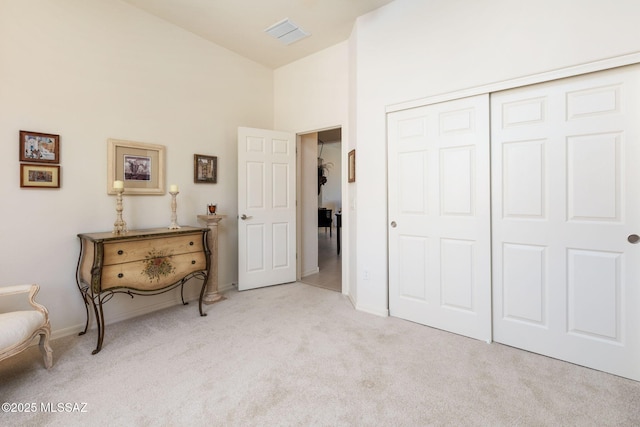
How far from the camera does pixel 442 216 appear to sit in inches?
95.9

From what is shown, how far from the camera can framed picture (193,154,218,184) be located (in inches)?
127

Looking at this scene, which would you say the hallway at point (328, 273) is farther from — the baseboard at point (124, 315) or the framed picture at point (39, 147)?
the framed picture at point (39, 147)

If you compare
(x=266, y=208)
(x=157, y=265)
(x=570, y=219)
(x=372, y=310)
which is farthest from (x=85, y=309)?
(x=570, y=219)

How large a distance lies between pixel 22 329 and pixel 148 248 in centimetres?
88

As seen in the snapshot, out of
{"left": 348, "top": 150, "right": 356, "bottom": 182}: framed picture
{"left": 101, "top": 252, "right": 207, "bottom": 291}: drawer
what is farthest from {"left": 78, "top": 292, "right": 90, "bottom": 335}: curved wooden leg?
{"left": 348, "top": 150, "right": 356, "bottom": 182}: framed picture

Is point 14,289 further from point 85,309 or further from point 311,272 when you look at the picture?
point 311,272

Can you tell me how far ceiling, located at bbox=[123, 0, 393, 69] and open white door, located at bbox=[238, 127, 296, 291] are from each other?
3.37ft

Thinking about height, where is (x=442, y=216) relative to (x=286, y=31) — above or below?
below

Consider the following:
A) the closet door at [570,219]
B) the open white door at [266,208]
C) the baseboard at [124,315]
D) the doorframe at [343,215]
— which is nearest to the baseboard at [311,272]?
the doorframe at [343,215]

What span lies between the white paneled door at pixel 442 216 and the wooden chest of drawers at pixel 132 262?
1.97m

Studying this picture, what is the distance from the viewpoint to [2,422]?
141 cm

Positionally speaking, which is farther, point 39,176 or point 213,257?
point 213,257

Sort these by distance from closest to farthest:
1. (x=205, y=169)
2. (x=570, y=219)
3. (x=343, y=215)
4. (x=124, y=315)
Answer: (x=570, y=219) < (x=124, y=315) < (x=205, y=169) < (x=343, y=215)

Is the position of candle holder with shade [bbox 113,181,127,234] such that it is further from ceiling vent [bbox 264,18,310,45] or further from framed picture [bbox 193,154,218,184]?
ceiling vent [bbox 264,18,310,45]
